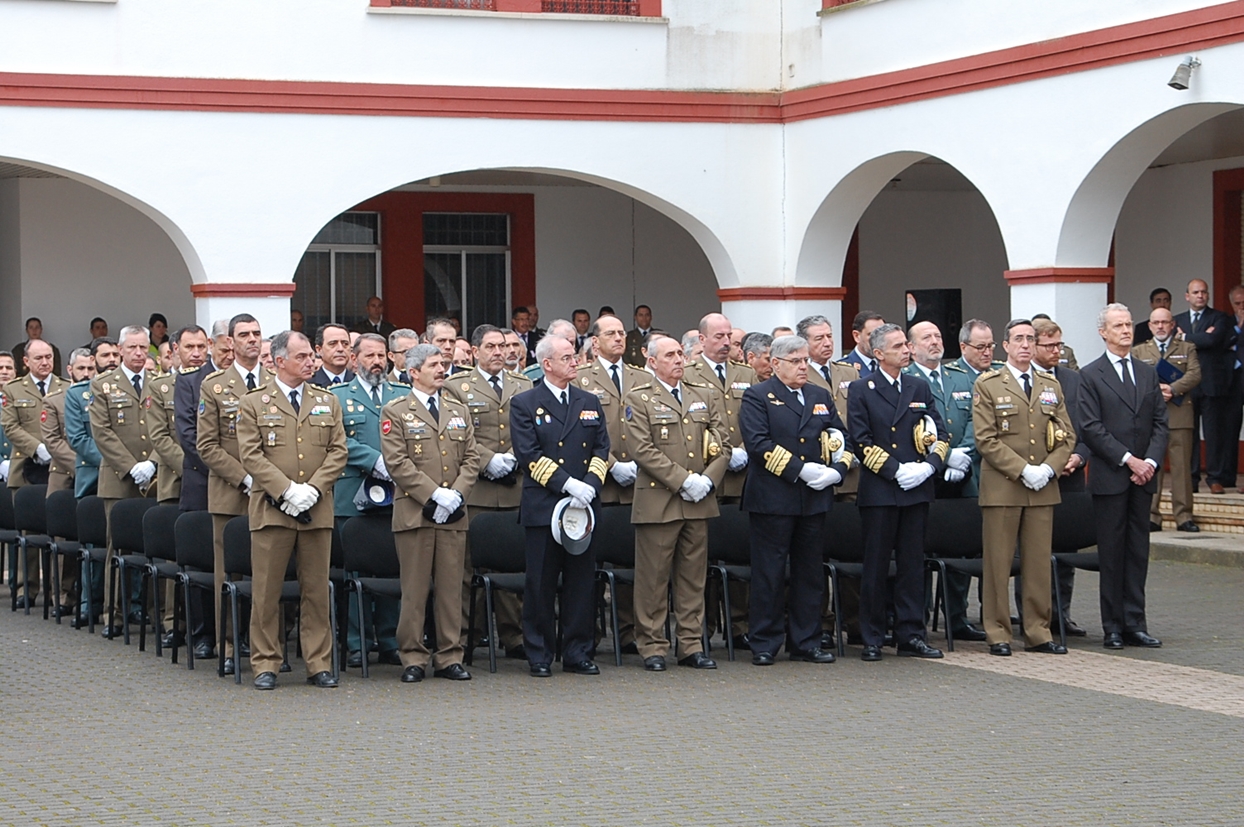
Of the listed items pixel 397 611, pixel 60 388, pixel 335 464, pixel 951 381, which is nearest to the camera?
pixel 335 464

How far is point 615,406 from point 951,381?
6.22 ft

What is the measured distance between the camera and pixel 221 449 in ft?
29.9

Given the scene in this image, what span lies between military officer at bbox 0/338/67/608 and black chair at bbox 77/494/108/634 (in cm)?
143

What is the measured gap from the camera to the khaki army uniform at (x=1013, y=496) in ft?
31.5

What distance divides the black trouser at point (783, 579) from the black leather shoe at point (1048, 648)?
3.89ft

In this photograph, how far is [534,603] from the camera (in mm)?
9156

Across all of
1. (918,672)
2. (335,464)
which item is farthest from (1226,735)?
(335,464)

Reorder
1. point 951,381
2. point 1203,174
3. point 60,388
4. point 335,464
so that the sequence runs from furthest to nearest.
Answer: point 1203,174 → point 60,388 → point 951,381 → point 335,464

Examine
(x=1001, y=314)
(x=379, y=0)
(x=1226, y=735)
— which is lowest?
(x=1226, y=735)

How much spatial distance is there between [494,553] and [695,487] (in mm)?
1101

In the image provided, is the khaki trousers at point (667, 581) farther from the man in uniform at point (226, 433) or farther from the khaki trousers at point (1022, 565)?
the man in uniform at point (226, 433)

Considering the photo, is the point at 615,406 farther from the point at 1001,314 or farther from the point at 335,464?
the point at 1001,314

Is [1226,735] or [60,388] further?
[60,388]

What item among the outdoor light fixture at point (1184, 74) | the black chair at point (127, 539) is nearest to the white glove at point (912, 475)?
the black chair at point (127, 539)
